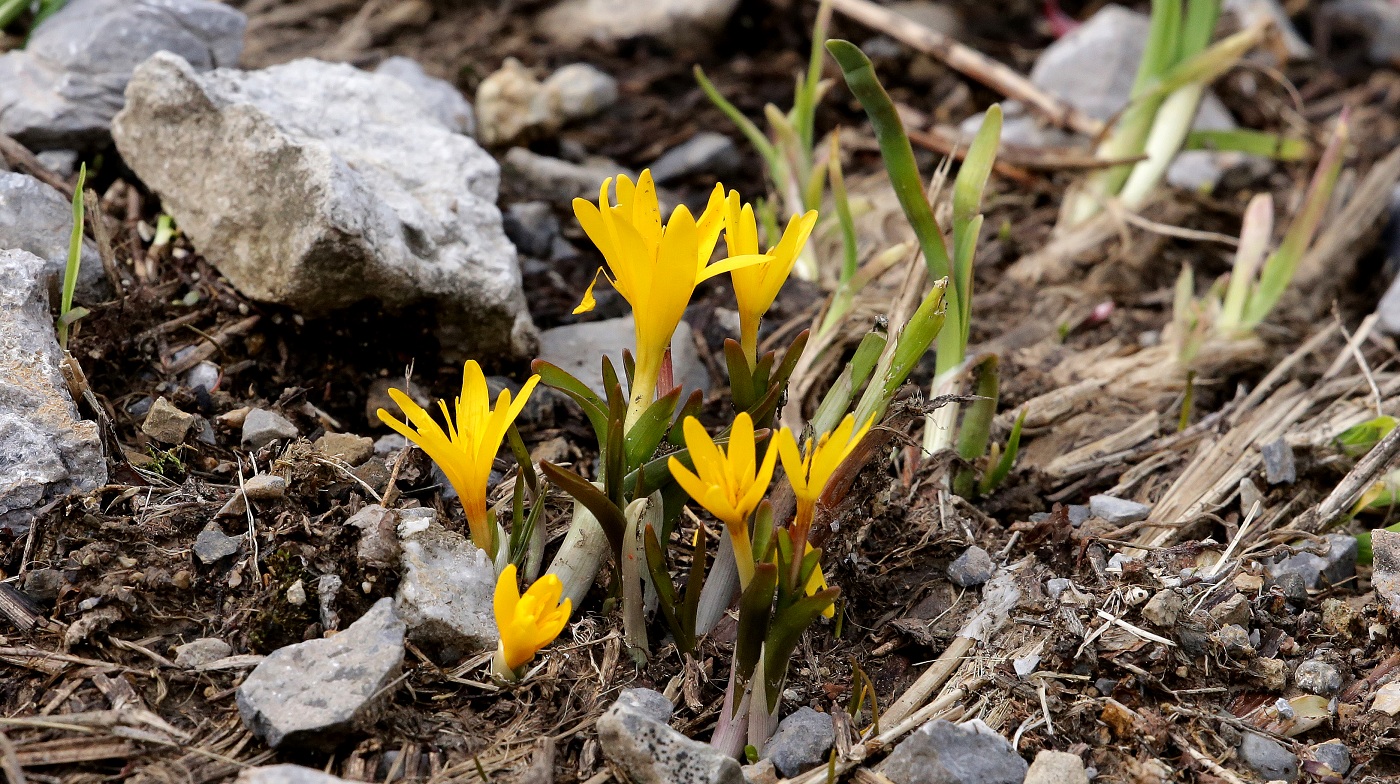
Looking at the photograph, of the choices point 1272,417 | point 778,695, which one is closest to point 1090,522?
point 1272,417

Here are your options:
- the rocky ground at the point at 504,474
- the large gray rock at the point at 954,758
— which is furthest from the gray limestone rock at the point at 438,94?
the large gray rock at the point at 954,758

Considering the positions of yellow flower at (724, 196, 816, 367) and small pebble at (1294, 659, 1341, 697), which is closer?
yellow flower at (724, 196, 816, 367)

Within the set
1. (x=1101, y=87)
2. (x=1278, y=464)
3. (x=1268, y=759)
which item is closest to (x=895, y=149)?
(x=1278, y=464)

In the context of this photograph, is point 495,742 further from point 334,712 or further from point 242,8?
point 242,8

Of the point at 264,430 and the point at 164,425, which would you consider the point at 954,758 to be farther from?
the point at 164,425

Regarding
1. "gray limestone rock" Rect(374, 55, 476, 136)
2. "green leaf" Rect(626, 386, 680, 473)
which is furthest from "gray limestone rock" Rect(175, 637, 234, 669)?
"gray limestone rock" Rect(374, 55, 476, 136)

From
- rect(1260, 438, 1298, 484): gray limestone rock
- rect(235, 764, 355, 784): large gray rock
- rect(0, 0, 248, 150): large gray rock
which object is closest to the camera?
rect(235, 764, 355, 784): large gray rock

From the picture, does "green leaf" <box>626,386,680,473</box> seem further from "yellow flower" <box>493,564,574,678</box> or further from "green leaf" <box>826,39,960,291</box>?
"green leaf" <box>826,39,960,291</box>
